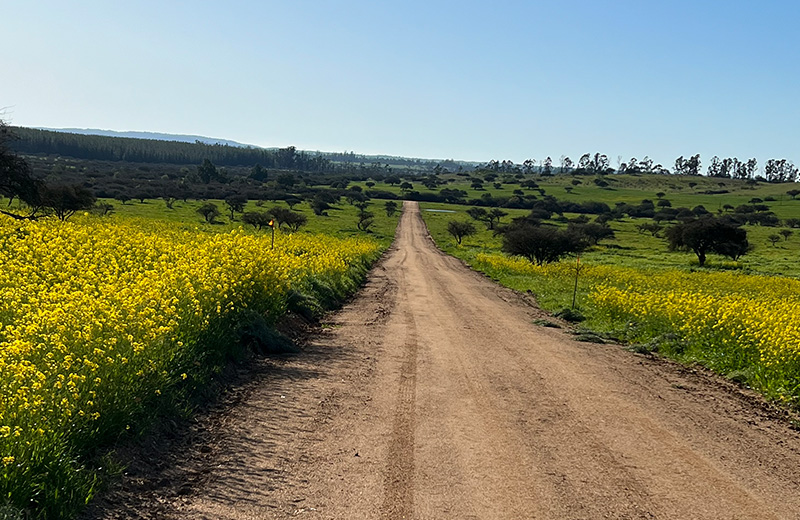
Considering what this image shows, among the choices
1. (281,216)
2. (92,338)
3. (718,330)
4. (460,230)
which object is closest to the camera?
(92,338)

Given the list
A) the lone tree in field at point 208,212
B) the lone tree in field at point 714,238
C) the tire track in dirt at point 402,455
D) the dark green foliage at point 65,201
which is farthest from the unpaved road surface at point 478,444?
the lone tree in field at point 208,212

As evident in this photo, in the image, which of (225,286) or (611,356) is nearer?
(225,286)

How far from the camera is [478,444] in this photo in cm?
803

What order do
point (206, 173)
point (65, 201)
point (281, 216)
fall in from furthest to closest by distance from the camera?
1. point (206, 173)
2. point (281, 216)
3. point (65, 201)

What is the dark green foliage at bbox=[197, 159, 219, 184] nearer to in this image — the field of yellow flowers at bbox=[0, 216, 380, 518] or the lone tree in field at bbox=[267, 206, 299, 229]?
the lone tree in field at bbox=[267, 206, 299, 229]

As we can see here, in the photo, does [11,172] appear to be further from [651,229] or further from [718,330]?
[651,229]

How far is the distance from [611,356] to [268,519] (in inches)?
422

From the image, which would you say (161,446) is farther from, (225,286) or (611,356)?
(611,356)

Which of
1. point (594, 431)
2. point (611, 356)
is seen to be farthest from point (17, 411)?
point (611, 356)

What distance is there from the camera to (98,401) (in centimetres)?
678

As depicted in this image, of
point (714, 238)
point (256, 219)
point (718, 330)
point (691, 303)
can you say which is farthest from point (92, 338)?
point (714, 238)

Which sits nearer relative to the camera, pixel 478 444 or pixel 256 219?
pixel 478 444

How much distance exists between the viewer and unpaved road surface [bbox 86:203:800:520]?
635cm

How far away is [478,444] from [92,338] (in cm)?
480
